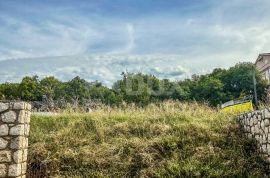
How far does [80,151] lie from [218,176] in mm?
3422

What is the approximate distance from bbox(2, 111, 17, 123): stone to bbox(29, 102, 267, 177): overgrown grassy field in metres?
1.86

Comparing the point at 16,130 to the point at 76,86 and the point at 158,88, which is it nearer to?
the point at 158,88

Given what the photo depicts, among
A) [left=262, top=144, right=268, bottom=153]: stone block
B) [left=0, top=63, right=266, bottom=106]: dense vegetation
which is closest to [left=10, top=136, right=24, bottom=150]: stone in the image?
[left=262, top=144, right=268, bottom=153]: stone block

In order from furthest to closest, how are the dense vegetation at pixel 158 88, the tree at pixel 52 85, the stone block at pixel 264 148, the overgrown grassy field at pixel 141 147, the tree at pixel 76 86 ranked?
the tree at pixel 76 86 < the tree at pixel 52 85 < the dense vegetation at pixel 158 88 < the overgrown grassy field at pixel 141 147 < the stone block at pixel 264 148

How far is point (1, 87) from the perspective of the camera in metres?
36.8

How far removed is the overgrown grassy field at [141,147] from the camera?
8.78 m

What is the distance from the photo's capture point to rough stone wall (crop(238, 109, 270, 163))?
817 centimetres

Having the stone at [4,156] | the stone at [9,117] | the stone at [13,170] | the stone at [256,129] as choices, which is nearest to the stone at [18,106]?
the stone at [9,117]

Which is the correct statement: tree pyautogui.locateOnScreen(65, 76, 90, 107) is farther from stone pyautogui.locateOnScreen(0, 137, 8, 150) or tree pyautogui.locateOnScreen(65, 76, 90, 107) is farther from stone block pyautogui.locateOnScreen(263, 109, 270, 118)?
stone block pyautogui.locateOnScreen(263, 109, 270, 118)

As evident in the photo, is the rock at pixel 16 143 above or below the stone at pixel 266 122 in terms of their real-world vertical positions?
below

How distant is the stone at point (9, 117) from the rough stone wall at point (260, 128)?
5200 mm

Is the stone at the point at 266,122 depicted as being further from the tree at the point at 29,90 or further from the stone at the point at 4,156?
the tree at the point at 29,90

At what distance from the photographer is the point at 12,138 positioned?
7785mm

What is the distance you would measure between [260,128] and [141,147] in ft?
9.38
